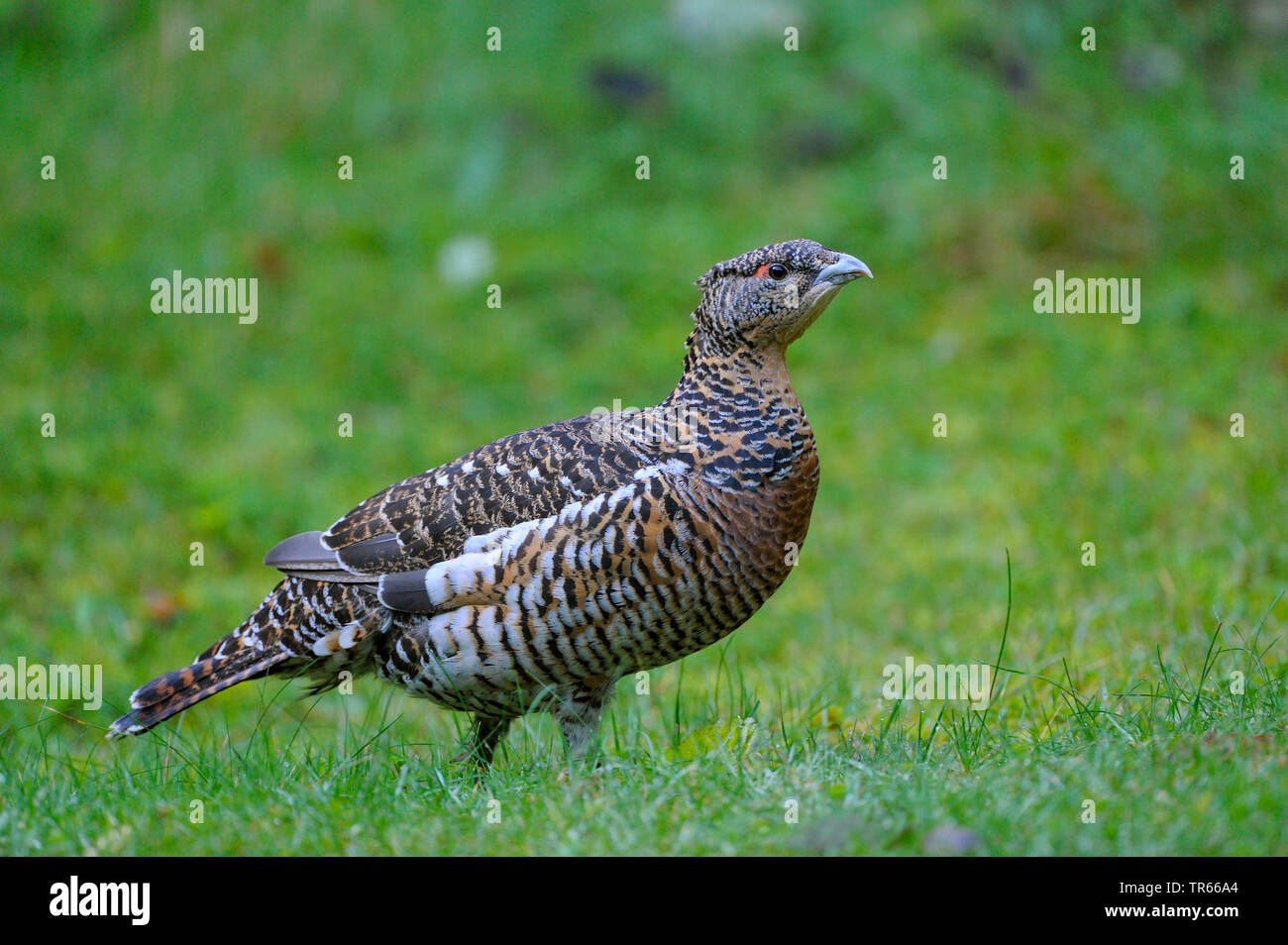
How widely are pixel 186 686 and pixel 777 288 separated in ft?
8.19

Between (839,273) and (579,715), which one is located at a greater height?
(839,273)

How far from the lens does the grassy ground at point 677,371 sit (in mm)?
3590

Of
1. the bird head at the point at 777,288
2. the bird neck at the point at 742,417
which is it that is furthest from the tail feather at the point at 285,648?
the bird head at the point at 777,288

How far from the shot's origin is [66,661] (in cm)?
604

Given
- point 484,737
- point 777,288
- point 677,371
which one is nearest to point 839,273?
point 777,288

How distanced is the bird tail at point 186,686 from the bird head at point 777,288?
6.51 feet

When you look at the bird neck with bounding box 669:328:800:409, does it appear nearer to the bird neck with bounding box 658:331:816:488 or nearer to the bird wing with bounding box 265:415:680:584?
the bird neck with bounding box 658:331:816:488

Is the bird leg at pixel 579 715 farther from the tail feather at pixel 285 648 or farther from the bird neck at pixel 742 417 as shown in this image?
the bird neck at pixel 742 417

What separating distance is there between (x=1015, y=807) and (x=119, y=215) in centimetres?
850

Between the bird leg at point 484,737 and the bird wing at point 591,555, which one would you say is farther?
the bird leg at point 484,737

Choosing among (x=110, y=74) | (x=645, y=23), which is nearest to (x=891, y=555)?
(x=645, y=23)

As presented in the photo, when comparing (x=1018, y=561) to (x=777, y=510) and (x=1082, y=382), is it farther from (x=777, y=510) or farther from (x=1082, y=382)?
(x=777, y=510)

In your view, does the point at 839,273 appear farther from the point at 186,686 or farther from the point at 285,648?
the point at 186,686

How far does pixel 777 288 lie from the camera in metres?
4.02
